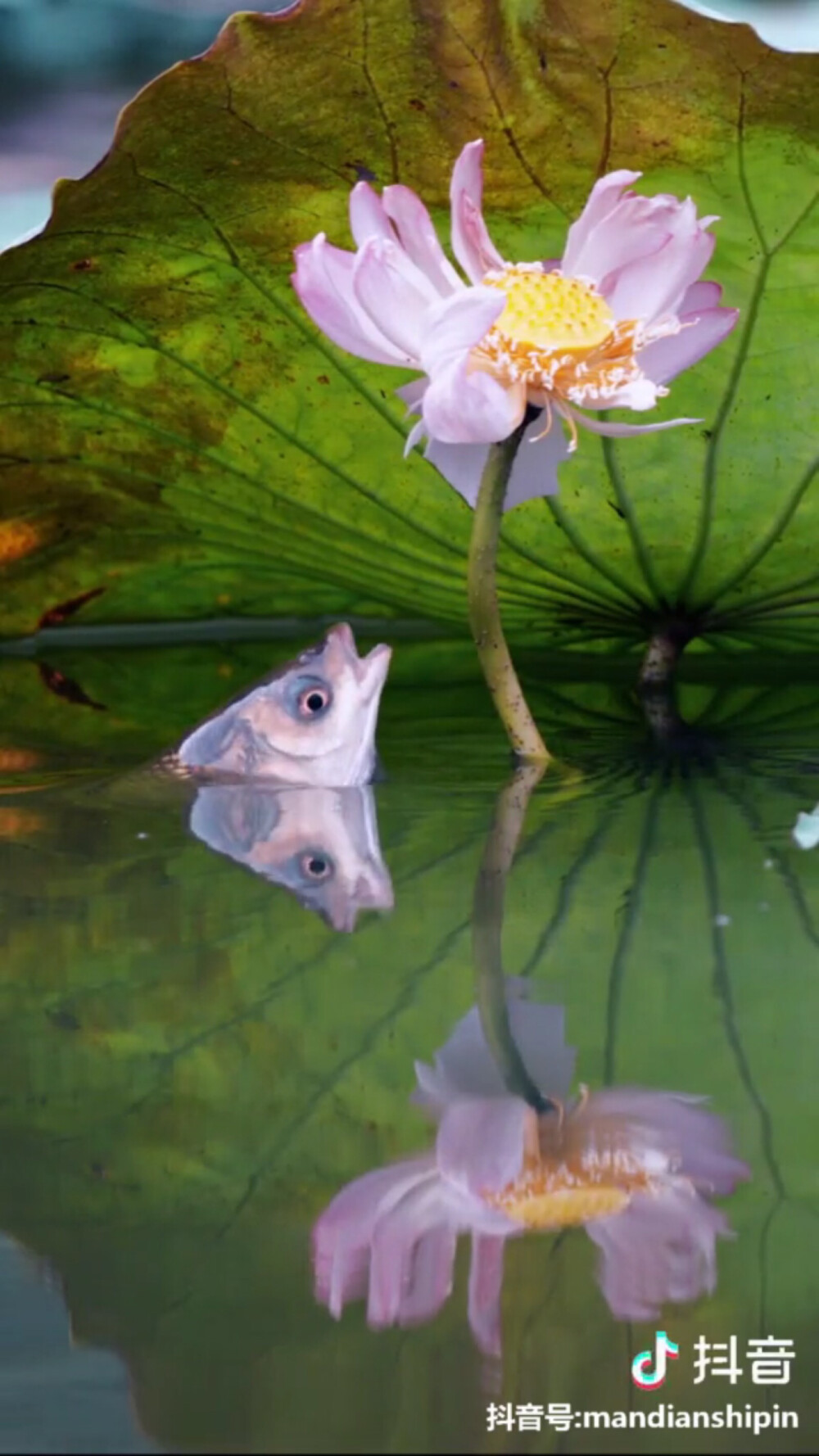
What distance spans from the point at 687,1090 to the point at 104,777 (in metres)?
0.52

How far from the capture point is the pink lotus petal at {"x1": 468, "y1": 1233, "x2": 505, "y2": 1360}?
261 mm

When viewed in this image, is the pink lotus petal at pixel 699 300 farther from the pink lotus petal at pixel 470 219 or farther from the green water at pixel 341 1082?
the green water at pixel 341 1082

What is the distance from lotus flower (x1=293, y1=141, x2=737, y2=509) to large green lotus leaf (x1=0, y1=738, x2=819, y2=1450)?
18cm

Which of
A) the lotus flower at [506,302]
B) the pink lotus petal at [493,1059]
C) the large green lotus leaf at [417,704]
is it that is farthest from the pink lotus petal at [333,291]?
the pink lotus petal at [493,1059]

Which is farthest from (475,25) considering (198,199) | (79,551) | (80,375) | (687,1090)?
(687,1090)

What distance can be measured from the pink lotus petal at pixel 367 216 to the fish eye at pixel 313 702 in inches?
10.0

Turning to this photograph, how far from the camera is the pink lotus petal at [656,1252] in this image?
28 cm

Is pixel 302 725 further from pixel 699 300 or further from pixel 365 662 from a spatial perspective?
pixel 699 300

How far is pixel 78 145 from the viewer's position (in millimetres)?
1808

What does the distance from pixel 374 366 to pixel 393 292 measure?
0.97 feet

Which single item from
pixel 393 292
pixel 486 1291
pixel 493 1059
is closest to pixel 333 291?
pixel 393 292

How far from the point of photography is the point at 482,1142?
1.13ft

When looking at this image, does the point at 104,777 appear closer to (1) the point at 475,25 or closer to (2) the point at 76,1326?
(1) the point at 475,25

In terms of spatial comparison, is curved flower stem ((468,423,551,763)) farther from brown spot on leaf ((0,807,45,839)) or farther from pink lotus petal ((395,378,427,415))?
brown spot on leaf ((0,807,45,839))
